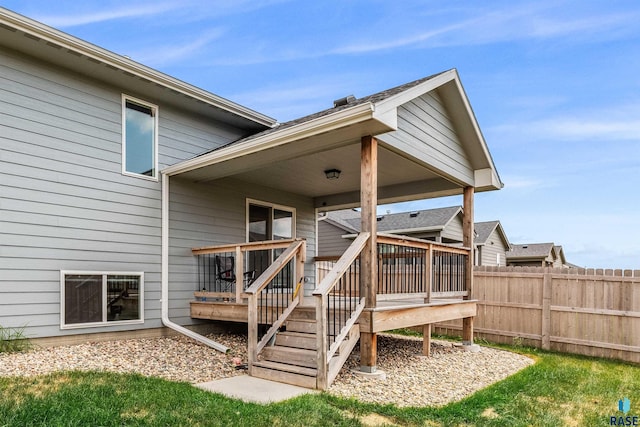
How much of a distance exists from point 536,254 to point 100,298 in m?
25.5

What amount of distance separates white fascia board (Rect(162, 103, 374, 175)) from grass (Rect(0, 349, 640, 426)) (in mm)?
3082

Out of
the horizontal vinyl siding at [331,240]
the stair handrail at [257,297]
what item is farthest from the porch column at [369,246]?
the horizontal vinyl siding at [331,240]

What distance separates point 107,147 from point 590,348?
917cm

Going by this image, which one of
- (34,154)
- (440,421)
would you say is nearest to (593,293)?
(440,421)

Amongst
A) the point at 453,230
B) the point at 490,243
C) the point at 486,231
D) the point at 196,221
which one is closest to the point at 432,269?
the point at 196,221

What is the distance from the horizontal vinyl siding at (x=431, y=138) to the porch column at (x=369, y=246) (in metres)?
0.34

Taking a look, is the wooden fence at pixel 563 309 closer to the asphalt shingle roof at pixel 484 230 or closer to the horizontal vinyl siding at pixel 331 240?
the horizontal vinyl siding at pixel 331 240

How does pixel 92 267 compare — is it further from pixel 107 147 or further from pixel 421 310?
pixel 421 310

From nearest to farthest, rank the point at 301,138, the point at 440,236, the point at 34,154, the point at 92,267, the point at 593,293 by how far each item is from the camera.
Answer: the point at 301,138
the point at 34,154
the point at 92,267
the point at 593,293
the point at 440,236

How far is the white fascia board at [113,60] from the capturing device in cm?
548

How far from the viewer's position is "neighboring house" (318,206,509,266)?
18.0m

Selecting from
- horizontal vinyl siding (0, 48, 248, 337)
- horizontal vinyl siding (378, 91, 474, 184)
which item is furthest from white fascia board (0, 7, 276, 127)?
horizontal vinyl siding (378, 91, 474, 184)

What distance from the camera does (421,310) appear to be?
6402 millimetres

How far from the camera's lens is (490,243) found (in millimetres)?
22078
